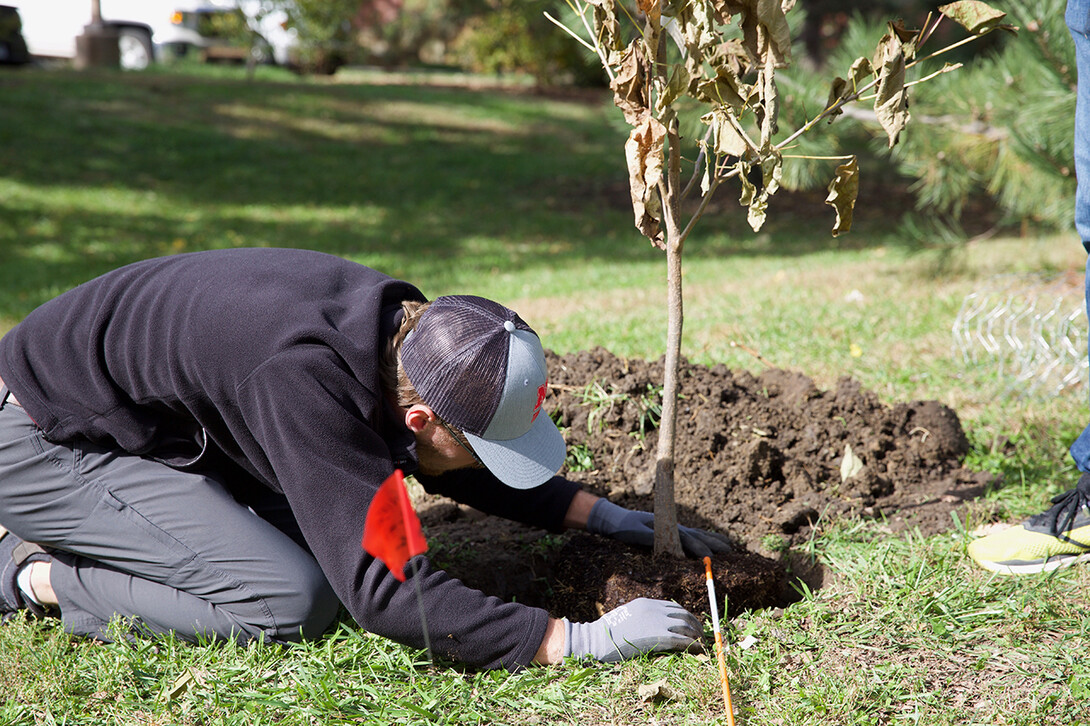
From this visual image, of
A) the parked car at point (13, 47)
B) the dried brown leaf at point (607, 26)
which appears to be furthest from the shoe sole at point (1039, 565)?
the parked car at point (13, 47)

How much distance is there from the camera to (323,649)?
2223 mm

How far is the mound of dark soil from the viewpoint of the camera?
94.7 inches

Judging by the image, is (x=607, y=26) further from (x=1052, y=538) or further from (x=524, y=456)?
(x=1052, y=538)

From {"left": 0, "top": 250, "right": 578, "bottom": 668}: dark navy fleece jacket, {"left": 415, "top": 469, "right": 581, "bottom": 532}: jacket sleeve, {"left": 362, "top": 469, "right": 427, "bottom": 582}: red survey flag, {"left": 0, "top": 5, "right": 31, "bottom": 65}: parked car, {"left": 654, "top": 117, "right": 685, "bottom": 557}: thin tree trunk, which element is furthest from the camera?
{"left": 0, "top": 5, "right": 31, "bottom": 65}: parked car

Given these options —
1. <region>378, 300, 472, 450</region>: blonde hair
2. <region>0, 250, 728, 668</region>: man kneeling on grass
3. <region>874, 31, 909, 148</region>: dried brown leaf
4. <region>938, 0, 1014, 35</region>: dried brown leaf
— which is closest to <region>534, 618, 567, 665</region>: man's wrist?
<region>0, 250, 728, 668</region>: man kneeling on grass

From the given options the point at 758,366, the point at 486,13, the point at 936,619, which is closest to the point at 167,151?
the point at 486,13

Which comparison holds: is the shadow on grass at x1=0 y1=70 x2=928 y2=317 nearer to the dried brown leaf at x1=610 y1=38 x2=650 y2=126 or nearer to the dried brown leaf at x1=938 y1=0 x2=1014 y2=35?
the dried brown leaf at x1=610 y1=38 x2=650 y2=126

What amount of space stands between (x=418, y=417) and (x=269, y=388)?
335 mm

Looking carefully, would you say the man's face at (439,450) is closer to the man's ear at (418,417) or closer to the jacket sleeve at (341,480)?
the man's ear at (418,417)

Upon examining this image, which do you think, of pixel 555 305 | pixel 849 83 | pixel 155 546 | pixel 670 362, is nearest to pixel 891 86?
pixel 849 83

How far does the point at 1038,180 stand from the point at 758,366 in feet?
7.30

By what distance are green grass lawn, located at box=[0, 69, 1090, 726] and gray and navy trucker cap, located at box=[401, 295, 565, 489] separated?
0.57 m

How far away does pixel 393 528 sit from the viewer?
71.4 inches

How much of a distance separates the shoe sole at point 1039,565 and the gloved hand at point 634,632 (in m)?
0.98
